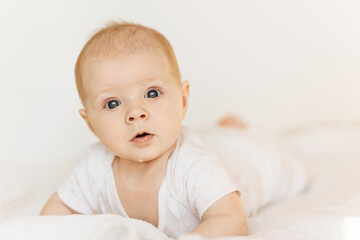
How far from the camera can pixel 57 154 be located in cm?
183

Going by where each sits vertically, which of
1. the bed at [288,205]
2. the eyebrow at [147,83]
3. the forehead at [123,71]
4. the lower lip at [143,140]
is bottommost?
the bed at [288,205]

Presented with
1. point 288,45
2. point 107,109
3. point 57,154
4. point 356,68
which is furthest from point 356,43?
point 107,109

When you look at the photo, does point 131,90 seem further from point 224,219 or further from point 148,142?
point 224,219

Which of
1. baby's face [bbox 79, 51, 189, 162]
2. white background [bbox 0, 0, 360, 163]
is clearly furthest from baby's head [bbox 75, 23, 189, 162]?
white background [bbox 0, 0, 360, 163]

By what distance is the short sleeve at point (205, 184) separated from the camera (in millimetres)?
1064

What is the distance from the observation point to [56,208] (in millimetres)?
1234

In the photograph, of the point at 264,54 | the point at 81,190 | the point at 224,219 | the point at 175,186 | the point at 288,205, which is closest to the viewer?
the point at 224,219

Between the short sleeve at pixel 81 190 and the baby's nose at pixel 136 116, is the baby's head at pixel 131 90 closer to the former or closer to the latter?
the baby's nose at pixel 136 116

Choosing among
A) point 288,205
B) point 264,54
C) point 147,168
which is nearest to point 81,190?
point 147,168

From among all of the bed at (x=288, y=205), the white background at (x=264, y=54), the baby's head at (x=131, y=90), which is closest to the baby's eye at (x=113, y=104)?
the baby's head at (x=131, y=90)

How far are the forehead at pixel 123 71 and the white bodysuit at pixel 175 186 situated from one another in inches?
8.0

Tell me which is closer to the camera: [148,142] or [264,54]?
[148,142]

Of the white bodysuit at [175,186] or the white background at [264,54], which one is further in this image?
the white background at [264,54]

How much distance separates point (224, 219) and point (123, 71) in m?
0.39
